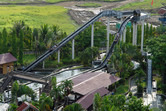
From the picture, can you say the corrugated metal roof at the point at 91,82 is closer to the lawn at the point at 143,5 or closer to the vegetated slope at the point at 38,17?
the vegetated slope at the point at 38,17

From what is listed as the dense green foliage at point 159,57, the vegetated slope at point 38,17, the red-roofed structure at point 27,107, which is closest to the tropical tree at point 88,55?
the dense green foliage at point 159,57

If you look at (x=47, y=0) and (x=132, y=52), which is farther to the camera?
(x=47, y=0)

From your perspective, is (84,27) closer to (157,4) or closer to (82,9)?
(82,9)

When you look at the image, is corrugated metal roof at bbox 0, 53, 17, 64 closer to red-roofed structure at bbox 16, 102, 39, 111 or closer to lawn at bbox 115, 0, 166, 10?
red-roofed structure at bbox 16, 102, 39, 111

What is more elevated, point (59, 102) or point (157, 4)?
point (157, 4)

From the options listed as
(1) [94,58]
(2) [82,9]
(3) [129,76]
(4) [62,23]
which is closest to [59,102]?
(3) [129,76]

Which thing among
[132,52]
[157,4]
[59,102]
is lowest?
[59,102]

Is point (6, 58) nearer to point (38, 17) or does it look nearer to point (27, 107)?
point (27, 107)
